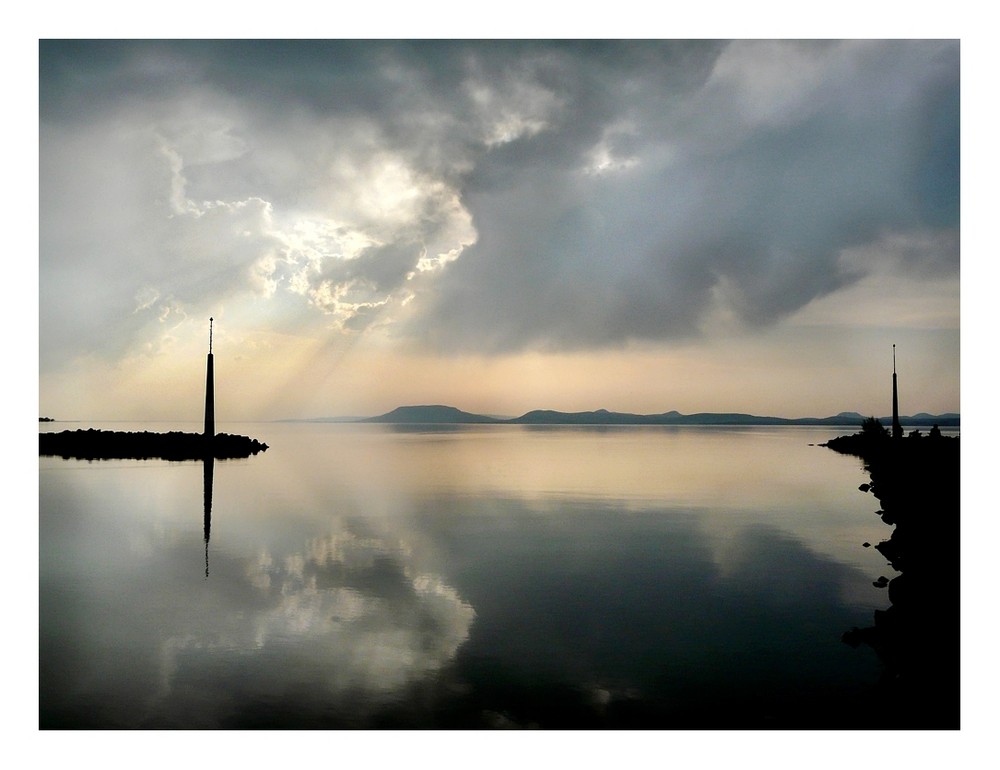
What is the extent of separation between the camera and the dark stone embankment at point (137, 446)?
21.8 m

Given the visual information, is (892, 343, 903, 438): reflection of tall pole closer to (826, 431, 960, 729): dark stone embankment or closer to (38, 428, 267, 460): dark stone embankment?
(826, 431, 960, 729): dark stone embankment

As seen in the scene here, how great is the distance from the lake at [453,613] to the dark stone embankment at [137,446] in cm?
1046

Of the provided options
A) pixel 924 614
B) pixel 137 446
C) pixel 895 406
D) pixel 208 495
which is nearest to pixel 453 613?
pixel 924 614

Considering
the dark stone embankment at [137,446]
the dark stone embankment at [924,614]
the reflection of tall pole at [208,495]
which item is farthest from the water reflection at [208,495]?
the dark stone embankment at [924,614]

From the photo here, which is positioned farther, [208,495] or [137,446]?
[137,446]

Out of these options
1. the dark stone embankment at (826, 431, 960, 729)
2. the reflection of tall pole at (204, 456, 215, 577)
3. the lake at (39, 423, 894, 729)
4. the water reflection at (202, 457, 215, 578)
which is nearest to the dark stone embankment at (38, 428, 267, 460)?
the reflection of tall pole at (204, 456, 215, 577)

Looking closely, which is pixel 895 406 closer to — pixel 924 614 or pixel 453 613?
pixel 924 614

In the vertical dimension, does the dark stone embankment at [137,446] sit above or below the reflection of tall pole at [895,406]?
below

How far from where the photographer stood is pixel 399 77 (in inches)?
299

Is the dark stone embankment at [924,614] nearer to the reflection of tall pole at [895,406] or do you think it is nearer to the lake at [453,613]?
the lake at [453,613]

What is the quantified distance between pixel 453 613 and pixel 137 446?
21276mm

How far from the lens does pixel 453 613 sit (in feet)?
20.5

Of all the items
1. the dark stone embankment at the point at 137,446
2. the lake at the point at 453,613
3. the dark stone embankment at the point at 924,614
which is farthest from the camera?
the dark stone embankment at the point at 137,446
